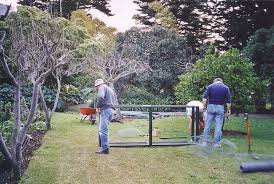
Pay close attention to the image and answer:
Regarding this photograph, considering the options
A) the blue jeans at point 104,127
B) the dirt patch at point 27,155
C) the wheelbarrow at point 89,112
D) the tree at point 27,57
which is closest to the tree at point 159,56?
the tree at point 27,57

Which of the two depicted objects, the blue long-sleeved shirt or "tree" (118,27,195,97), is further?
"tree" (118,27,195,97)

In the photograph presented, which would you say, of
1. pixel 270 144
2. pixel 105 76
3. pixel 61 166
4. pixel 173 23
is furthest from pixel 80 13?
pixel 61 166

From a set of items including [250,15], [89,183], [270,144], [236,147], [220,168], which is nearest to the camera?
[89,183]

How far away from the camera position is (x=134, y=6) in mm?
38406

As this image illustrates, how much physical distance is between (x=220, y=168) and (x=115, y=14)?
105 ft

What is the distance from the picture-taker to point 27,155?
10055 millimetres

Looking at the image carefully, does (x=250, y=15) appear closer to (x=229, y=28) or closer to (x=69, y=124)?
(x=229, y=28)

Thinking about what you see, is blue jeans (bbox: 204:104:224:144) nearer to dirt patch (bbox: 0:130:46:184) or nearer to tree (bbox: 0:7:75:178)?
tree (bbox: 0:7:75:178)

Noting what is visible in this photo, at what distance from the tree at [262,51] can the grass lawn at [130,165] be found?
8.94 m

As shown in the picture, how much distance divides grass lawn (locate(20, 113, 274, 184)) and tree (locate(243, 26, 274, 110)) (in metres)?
8.94

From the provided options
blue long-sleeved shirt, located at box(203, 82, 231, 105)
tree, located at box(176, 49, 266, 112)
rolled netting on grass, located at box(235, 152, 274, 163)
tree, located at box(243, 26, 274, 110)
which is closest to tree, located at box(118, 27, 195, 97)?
tree, located at box(243, 26, 274, 110)

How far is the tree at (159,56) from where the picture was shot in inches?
1039

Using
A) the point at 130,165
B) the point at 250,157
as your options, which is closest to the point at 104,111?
the point at 130,165

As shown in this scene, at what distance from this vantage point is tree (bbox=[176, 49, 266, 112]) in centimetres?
1436
